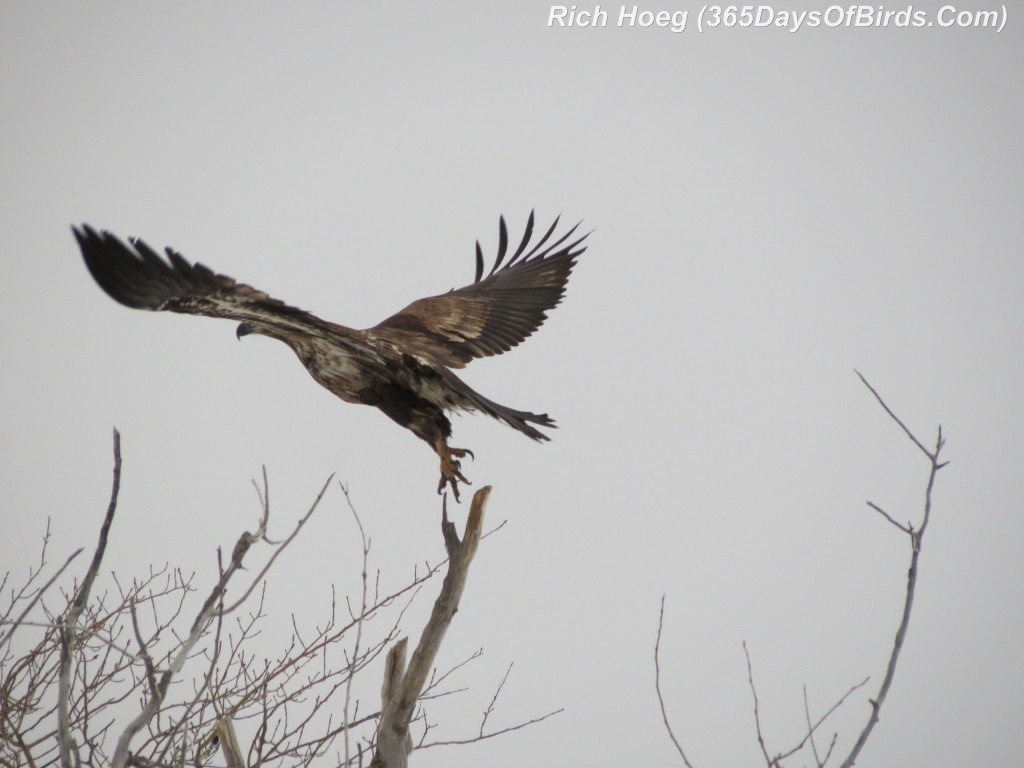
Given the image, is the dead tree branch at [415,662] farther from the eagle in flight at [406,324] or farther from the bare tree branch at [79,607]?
the bare tree branch at [79,607]

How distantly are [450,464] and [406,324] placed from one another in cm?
108

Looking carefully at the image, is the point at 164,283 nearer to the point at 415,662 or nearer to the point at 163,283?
the point at 163,283

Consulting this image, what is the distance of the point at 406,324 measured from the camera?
4621 mm

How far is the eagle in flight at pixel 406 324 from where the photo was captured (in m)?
2.82

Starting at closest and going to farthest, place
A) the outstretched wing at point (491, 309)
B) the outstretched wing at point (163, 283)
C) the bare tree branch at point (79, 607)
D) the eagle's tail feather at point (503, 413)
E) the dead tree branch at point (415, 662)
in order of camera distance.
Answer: the bare tree branch at point (79, 607) < the outstretched wing at point (163, 283) < the dead tree branch at point (415, 662) < the eagle's tail feather at point (503, 413) < the outstretched wing at point (491, 309)

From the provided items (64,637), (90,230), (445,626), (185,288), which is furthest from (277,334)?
(64,637)

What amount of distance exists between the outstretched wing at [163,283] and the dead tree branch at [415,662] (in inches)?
39.0

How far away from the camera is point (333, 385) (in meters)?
3.82

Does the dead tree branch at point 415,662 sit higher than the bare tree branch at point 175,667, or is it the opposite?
the dead tree branch at point 415,662

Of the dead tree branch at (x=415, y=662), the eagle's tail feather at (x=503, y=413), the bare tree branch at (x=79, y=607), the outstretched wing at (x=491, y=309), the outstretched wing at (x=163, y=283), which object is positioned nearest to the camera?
the bare tree branch at (x=79, y=607)

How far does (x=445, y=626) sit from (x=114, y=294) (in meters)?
1.51

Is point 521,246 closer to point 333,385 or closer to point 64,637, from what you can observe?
point 333,385

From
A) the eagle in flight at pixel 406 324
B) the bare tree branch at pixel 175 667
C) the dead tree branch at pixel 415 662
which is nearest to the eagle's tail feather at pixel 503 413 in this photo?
the eagle in flight at pixel 406 324

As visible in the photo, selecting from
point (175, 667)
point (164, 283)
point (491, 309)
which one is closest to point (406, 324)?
point (491, 309)
